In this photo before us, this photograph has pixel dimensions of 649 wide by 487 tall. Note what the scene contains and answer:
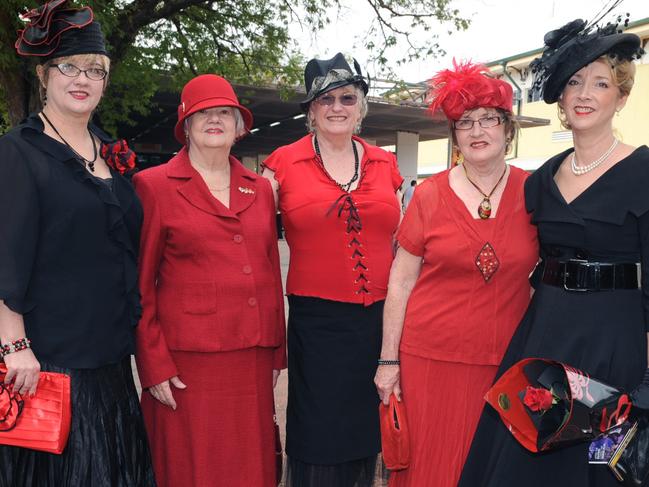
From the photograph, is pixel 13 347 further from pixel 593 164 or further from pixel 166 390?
pixel 593 164

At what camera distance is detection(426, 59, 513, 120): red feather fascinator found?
94.5 inches

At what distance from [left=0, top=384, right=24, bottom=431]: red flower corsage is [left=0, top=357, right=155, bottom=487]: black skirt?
0.42 ft

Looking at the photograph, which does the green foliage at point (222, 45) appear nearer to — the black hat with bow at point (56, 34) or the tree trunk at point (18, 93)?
the tree trunk at point (18, 93)

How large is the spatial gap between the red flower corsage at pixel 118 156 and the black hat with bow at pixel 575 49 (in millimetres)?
1691

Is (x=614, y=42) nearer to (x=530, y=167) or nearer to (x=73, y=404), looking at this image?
(x=73, y=404)

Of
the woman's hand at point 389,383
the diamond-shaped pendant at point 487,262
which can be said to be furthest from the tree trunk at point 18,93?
the diamond-shaped pendant at point 487,262

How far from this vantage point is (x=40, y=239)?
2061 mm

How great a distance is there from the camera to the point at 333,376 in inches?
115

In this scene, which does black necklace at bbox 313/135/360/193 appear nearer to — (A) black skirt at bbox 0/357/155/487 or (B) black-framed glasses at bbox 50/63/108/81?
(B) black-framed glasses at bbox 50/63/108/81

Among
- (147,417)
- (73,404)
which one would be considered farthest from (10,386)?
(147,417)

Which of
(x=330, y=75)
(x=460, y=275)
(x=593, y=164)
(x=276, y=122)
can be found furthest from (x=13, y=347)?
(x=276, y=122)

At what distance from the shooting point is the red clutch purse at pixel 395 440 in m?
2.52

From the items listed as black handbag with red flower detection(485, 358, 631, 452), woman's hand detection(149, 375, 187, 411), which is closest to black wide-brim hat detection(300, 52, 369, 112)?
woman's hand detection(149, 375, 187, 411)

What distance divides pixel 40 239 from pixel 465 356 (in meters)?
1.72
